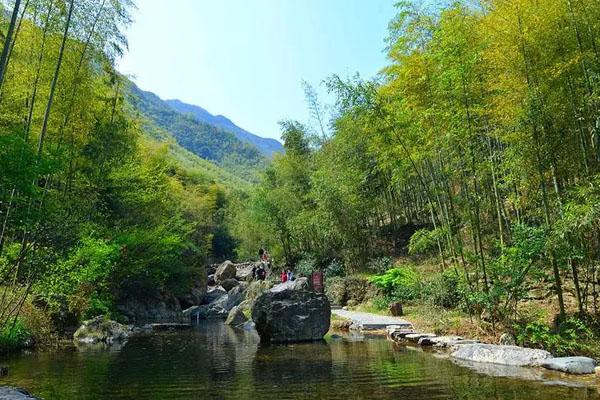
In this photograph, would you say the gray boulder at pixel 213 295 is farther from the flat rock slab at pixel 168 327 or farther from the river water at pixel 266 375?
the river water at pixel 266 375

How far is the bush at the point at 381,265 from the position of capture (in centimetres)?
1983

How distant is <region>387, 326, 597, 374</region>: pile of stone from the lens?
656 centimetres

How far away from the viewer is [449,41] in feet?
29.1

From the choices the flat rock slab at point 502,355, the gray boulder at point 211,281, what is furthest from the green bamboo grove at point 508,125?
the gray boulder at point 211,281

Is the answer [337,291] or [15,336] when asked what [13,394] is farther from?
[337,291]

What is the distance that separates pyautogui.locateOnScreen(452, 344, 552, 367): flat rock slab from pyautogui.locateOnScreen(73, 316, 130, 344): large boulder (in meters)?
8.67

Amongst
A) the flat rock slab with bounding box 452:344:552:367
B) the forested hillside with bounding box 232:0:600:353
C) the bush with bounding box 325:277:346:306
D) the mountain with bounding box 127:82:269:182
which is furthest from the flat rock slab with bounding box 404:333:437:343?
the mountain with bounding box 127:82:269:182

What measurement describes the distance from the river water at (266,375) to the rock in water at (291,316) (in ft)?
2.64

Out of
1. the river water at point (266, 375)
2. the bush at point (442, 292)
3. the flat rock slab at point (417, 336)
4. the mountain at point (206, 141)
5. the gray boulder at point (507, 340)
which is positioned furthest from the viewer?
the mountain at point (206, 141)

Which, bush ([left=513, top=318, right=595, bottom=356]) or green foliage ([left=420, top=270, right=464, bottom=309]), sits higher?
green foliage ([left=420, top=270, right=464, bottom=309])

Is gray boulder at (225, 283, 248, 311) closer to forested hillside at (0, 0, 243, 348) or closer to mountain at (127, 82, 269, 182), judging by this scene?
forested hillside at (0, 0, 243, 348)

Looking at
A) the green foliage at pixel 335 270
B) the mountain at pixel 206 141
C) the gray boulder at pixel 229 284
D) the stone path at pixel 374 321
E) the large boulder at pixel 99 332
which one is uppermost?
the mountain at pixel 206 141

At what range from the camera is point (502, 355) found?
768 cm

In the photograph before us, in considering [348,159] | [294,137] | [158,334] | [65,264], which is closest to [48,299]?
[65,264]
